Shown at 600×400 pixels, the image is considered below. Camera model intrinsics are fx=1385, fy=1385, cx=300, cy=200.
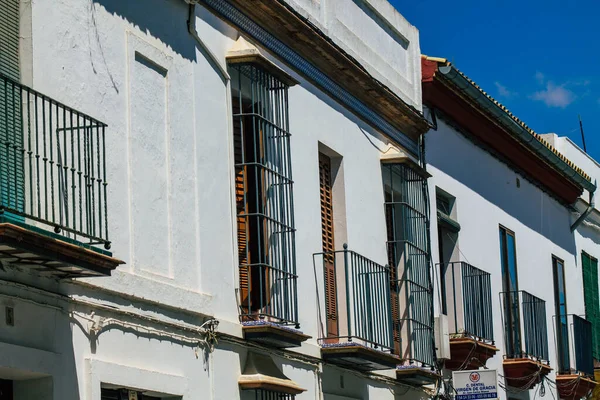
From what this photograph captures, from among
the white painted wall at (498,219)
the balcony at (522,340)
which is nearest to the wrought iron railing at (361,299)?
the white painted wall at (498,219)

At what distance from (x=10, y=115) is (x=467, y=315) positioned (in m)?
10.4

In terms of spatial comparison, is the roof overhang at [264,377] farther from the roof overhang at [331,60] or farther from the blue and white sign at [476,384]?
the blue and white sign at [476,384]

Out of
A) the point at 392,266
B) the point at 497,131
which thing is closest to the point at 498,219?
the point at 497,131

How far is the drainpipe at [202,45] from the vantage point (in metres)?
12.1

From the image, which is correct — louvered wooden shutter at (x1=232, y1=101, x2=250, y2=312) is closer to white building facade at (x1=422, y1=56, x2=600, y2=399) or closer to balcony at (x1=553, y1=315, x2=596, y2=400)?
white building facade at (x1=422, y1=56, x2=600, y2=399)

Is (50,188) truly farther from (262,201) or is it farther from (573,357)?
(573,357)

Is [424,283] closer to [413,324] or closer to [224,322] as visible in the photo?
[413,324]

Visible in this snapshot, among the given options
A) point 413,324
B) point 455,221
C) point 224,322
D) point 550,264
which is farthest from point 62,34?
point 550,264

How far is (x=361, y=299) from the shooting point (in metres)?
14.7

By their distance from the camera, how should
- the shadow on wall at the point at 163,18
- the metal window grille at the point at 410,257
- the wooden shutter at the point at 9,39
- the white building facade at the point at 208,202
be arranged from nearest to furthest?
the white building facade at the point at 208,202
the wooden shutter at the point at 9,39
the shadow on wall at the point at 163,18
the metal window grille at the point at 410,257

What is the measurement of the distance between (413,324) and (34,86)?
8054 mm

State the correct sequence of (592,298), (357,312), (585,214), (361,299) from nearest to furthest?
1. (357,312)
2. (361,299)
3. (585,214)
4. (592,298)

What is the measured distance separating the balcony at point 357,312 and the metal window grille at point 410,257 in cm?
129

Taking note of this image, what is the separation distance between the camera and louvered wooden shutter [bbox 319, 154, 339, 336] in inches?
582
